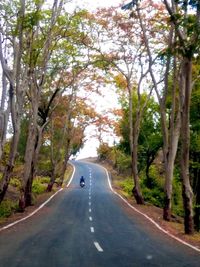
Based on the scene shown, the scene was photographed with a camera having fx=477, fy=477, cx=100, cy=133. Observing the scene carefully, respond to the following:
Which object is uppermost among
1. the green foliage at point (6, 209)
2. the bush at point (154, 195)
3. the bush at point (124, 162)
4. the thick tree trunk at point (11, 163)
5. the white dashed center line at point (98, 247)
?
the bush at point (124, 162)

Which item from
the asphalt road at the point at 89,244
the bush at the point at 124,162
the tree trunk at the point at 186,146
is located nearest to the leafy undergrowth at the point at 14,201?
the asphalt road at the point at 89,244

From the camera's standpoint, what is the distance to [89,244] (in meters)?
14.9

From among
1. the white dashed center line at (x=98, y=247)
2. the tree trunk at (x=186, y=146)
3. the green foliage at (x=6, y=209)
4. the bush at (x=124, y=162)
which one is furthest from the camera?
the bush at (x=124, y=162)

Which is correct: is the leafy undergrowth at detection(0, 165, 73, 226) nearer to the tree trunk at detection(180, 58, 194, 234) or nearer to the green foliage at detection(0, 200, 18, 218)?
the green foliage at detection(0, 200, 18, 218)

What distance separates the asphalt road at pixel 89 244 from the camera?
37.6ft

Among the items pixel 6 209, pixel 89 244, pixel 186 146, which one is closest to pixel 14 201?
pixel 6 209

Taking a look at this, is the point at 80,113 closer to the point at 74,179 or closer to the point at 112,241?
the point at 74,179

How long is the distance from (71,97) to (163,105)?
21.9 metres

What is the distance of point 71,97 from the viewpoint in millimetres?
45844

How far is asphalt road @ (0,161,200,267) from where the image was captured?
11445 mm

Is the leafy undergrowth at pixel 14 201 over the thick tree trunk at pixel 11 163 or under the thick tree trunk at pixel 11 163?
under

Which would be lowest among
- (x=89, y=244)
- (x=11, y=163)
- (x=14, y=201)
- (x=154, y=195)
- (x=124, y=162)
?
(x=89, y=244)

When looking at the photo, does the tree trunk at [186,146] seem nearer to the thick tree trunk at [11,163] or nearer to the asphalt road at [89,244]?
the asphalt road at [89,244]

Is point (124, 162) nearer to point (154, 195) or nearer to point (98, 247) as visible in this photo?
point (154, 195)
